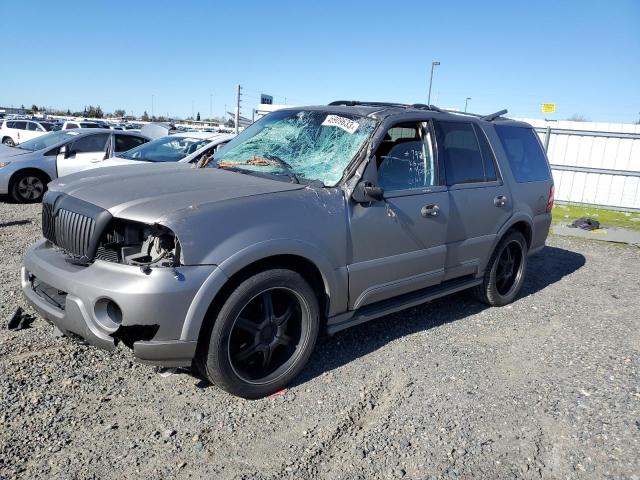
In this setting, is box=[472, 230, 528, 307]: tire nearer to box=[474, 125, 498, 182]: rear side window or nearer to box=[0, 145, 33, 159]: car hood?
box=[474, 125, 498, 182]: rear side window

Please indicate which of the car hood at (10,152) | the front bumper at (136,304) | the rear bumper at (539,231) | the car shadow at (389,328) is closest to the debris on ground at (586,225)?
the car shadow at (389,328)

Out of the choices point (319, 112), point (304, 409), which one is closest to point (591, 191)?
point (319, 112)

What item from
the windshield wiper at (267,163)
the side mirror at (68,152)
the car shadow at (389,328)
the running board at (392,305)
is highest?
the windshield wiper at (267,163)

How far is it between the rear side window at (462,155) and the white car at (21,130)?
67.0ft

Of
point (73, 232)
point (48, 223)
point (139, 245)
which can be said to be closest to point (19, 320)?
point (48, 223)

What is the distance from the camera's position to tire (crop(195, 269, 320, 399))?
301cm

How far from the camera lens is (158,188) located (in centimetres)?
327

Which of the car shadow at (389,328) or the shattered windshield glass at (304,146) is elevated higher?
the shattered windshield glass at (304,146)

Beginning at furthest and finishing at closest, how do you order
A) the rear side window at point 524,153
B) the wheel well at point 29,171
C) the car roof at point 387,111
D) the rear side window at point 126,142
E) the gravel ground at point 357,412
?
the rear side window at point 126,142 → the wheel well at point 29,171 → the rear side window at point 524,153 → the car roof at point 387,111 → the gravel ground at point 357,412

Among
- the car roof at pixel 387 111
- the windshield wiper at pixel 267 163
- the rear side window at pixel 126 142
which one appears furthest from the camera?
the rear side window at pixel 126 142

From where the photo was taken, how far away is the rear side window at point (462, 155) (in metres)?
4.38

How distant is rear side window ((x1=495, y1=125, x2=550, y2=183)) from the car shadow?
142 cm

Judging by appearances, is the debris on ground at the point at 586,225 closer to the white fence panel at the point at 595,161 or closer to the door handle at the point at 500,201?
the white fence panel at the point at 595,161

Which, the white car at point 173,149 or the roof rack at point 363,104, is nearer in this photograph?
the roof rack at point 363,104
